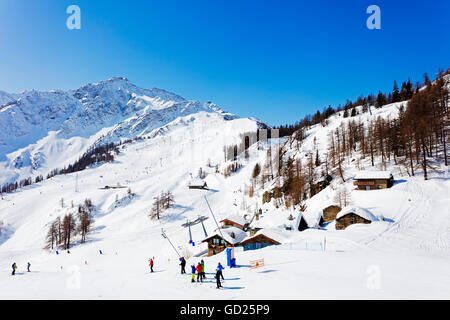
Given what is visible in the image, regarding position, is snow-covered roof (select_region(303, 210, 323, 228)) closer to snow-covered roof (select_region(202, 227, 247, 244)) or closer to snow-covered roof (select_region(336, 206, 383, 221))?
snow-covered roof (select_region(336, 206, 383, 221))

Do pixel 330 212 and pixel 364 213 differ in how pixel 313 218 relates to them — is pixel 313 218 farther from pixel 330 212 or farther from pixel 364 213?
pixel 364 213

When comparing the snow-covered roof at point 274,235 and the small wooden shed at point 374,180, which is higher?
the small wooden shed at point 374,180

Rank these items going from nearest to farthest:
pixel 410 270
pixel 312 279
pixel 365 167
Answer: pixel 312 279
pixel 410 270
pixel 365 167

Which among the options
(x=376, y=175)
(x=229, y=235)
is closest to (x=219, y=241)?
(x=229, y=235)

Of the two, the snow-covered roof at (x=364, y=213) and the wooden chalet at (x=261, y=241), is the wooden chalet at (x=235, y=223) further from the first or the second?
the snow-covered roof at (x=364, y=213)

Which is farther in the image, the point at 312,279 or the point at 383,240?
the point at 383,240

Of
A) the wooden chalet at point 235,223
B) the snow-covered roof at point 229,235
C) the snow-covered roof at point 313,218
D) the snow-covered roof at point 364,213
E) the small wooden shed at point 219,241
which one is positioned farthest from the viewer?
the wooden chalet at point 235,223

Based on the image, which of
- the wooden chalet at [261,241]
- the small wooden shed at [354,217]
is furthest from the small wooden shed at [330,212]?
the wooden chalet at [261,241]

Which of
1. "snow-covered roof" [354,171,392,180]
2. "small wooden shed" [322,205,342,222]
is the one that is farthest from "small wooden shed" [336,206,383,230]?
"snow-covered roof" [354,171,392,180]

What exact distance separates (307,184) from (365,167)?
16337 millimetres
